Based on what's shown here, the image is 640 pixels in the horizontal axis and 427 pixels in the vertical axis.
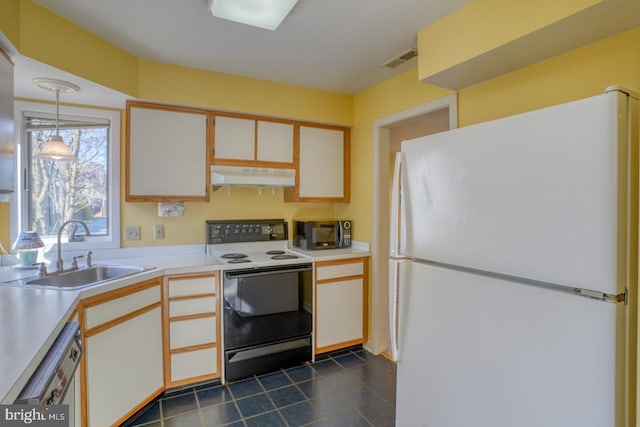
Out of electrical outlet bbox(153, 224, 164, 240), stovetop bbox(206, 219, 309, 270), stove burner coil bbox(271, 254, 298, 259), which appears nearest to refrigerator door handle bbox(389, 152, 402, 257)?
stovetop bbox(206, 219, 309, 270)

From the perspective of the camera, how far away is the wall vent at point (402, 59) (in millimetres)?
2273

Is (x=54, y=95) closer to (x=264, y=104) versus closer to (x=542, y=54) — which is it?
(x=264, y=104)

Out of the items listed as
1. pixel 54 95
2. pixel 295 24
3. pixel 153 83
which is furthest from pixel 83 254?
pixel 295 24

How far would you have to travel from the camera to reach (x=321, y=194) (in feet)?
10.3

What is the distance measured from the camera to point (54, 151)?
2025 millimetres

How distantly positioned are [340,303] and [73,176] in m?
2.37

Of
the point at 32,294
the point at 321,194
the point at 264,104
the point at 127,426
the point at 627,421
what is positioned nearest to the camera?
the point at 627,421

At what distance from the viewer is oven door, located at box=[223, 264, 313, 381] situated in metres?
2.40

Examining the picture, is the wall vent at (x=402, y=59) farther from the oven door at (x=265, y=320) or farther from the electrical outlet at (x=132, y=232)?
the electrical outlet at (x=132, y=232)

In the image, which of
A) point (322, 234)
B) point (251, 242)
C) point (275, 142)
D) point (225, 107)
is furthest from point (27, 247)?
point (322, 234)

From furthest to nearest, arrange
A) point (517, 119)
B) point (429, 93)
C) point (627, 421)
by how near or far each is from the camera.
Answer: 1. point (429, 93)
2. point (517, 119)
3. point (627, 421)

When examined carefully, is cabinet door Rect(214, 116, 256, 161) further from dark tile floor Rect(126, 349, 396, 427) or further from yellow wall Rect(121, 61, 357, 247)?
dark tile floor Rect(126, 349, 396, 427)

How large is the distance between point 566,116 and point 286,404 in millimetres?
2203

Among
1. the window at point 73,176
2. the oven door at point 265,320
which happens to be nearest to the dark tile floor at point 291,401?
the oven door at point 265,320
